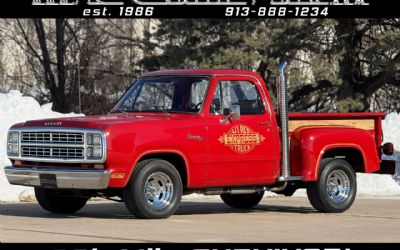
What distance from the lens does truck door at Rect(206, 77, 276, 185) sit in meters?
14.0

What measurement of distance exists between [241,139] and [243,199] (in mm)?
2226

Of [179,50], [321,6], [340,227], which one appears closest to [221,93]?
[340,227]

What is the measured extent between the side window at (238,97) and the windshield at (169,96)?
22 centimetres

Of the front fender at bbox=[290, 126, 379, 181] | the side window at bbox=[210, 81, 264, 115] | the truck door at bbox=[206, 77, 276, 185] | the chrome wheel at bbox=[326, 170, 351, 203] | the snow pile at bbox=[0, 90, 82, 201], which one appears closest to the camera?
the truck door at bbox=[206, 77, 276, 185]

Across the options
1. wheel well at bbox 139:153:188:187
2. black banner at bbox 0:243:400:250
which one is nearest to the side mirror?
wheel well at bbox 139:153:188:187

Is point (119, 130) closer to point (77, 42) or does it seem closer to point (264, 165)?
point (264, 165)

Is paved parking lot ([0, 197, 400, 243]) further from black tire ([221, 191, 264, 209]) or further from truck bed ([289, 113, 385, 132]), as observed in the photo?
truck bed ([289, 113, 385, 132])

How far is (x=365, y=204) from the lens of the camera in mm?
17188

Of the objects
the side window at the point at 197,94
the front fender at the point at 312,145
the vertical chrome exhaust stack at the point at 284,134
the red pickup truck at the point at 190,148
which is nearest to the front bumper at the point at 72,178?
the red pickup truck at the point at 190,148

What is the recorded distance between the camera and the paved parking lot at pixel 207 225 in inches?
445

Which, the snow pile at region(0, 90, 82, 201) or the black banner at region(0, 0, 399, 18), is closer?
the snow pile at region(0, 90, 82, 201)

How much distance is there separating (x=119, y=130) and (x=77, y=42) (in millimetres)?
25792

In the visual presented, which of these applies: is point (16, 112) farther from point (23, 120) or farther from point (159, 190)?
point (159, 190)

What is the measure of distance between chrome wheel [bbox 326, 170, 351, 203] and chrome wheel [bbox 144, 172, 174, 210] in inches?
115
